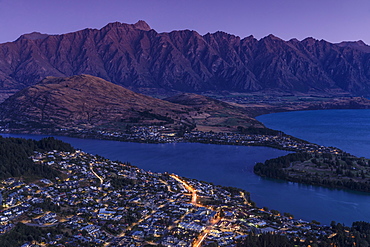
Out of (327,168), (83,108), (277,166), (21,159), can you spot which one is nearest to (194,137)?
(277,166)

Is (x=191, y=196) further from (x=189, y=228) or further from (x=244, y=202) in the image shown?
(x=189, y=228)

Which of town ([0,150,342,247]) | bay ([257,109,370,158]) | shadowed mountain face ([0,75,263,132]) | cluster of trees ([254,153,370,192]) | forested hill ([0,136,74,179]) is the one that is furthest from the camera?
shadowed mountain face ([0,75,263,132])

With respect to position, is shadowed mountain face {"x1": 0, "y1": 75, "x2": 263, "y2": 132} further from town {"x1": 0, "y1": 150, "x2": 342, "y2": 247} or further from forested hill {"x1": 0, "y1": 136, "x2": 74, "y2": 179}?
town {"x1": 0, "y1": 150, "x2": 342, "y2": 247}

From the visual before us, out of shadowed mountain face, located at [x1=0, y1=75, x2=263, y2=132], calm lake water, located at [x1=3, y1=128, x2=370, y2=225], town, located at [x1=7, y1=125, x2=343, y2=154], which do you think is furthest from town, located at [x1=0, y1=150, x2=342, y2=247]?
shadowed mountain face, located at [x1=0, y1=75, x2=263, y2=132]

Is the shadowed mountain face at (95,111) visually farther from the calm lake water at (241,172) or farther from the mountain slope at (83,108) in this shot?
the calm lake water at (241,172)

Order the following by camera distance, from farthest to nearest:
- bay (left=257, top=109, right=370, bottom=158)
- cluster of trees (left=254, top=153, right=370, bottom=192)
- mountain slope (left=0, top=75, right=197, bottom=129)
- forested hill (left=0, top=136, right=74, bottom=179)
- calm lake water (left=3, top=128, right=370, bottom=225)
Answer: mountain slope (left=0, top=75, right=197, bottom=129) → bay (left=257, top=109, right=370, bottom=158) → cluster of trees (left=254, top=153, right=370, bottom=192) → forested hill (left=0, top=136, right=74, bottom=179) → calm lake water (left=3, top=128, right=370, bottom=225)

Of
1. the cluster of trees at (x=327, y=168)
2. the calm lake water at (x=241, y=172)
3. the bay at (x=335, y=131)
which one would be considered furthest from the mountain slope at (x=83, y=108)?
the cluster of trees at (x=327, y=168)
